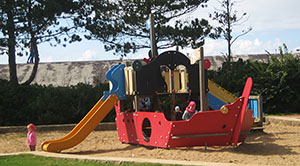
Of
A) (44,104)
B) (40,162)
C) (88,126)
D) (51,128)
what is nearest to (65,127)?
(51,128)

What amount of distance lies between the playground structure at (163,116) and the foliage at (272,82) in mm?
8258

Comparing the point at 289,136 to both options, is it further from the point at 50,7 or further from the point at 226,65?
the point at 50,7

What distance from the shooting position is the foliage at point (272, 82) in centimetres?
1922

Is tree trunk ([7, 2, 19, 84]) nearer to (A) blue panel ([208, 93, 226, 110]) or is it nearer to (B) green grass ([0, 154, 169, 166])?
(A) blue panel ([208, 93, 226, 110])

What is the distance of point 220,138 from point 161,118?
1.38 meters

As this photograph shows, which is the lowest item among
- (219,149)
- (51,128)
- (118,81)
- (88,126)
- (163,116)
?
(51,128)

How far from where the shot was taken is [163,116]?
980 centimetres

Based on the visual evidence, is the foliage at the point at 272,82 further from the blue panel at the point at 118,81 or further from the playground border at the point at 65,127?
the blue panel at the point at 118,81

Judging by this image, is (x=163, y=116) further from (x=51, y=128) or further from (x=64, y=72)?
(x=64, y=72)

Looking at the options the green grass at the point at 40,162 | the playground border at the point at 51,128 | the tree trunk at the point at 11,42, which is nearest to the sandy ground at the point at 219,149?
the playground border at the point at 51,128

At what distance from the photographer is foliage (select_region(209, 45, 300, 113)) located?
1922cm

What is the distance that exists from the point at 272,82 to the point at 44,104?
982 centimetres

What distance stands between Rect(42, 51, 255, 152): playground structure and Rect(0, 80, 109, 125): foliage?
21.1 feet

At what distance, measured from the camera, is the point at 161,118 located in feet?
32.3
